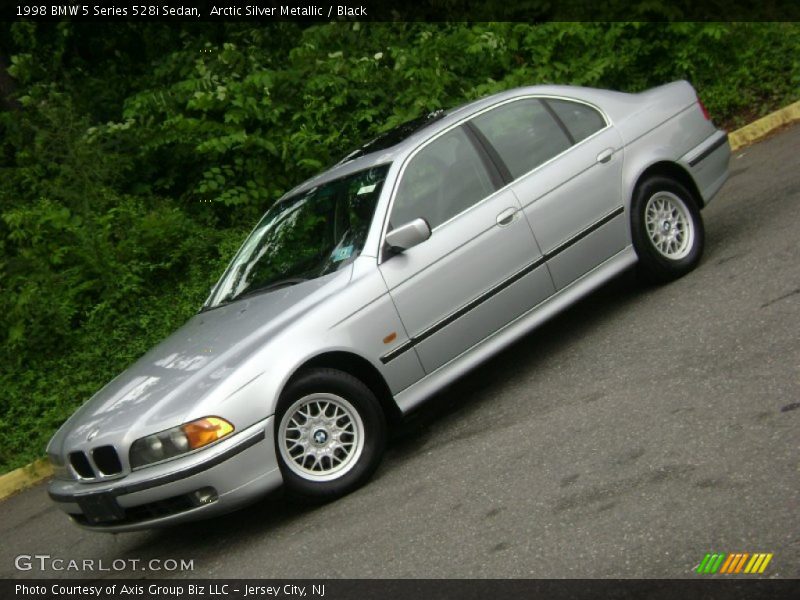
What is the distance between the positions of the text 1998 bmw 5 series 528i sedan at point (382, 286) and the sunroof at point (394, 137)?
0.10ft

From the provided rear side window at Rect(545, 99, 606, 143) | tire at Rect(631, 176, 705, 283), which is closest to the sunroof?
rear side window at Rect(545, 99, 606, 143)

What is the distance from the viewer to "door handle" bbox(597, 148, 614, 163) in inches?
295

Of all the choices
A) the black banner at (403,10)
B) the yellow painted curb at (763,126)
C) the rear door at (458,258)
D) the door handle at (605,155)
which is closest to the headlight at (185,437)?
the rear door at (458,258)

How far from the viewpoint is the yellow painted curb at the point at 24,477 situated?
28.9 feet

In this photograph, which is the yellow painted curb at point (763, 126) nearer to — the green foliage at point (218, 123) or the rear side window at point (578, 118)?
the green foliage at point (218, 123)

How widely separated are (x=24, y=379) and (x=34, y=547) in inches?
140

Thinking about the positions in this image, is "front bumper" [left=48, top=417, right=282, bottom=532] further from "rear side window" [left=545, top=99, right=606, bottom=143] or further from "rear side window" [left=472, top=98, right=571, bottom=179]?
"rear side window" [left=545, top=99, right=606, bottom=143]

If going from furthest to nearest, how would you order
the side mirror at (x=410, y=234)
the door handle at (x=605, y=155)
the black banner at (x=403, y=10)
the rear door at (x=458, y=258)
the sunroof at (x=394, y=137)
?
the black banner at (x=403, y=10) → the door handle at (x=605, y=155) → the sunroof at (x=394, y=137) → the rear door at (x=458, y=258) → the side mirror at (x=410, y=234)

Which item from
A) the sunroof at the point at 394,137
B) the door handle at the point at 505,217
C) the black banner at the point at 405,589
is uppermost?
the sunroof at the point at 394,137

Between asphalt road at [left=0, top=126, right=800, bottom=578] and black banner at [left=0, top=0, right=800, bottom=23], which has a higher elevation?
black banner at [left=0, top=0, right=800, bottom=23]

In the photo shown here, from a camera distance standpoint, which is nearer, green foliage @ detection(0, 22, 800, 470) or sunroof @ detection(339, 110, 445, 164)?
sunroof @ detection(339, 110, 445, 164)

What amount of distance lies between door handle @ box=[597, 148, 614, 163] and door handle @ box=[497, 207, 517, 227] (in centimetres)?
93

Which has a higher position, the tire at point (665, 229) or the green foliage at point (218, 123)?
the green foliage at point (218, 123)

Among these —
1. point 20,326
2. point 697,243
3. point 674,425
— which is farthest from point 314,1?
point 674,425
